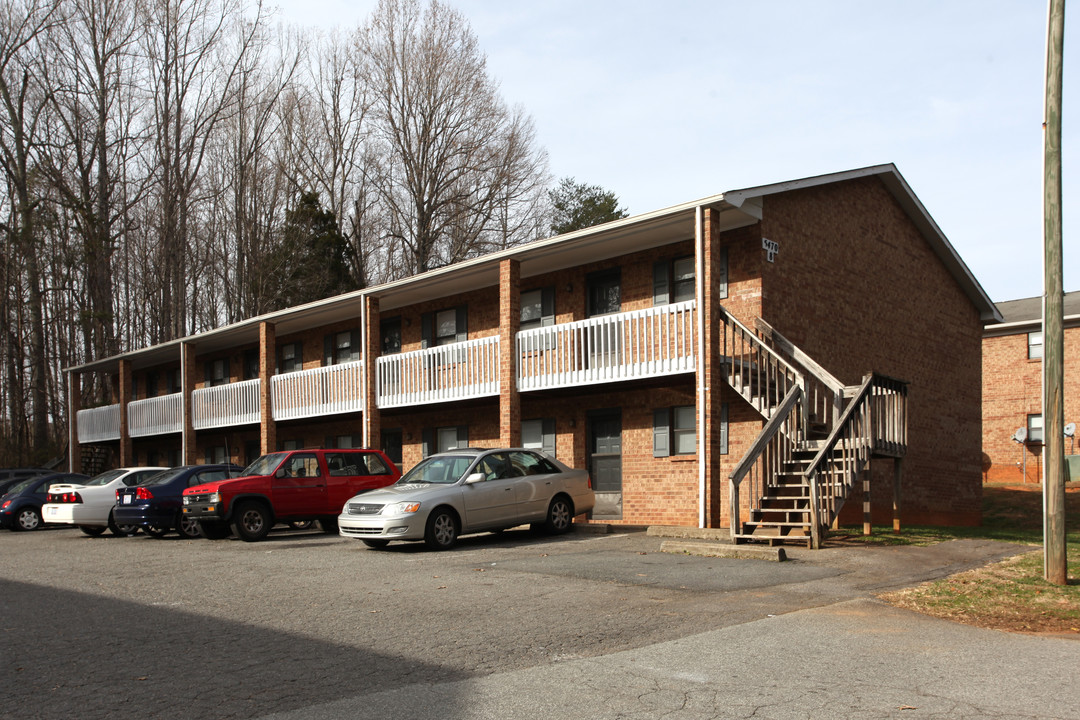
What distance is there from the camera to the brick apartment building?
1596cm

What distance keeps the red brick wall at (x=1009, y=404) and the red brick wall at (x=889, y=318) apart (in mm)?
13050

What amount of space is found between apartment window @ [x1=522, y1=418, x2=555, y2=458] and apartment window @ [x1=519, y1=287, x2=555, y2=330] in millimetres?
2213

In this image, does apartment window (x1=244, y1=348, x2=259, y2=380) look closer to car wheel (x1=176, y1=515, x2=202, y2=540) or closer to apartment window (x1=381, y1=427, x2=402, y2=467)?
apartment window (x1=381, y1=427, x2=402, y2=467)

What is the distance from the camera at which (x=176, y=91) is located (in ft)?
138

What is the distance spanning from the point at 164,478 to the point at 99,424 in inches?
731

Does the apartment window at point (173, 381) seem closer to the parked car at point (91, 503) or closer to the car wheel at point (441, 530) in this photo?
the parked car at point (91, 503)

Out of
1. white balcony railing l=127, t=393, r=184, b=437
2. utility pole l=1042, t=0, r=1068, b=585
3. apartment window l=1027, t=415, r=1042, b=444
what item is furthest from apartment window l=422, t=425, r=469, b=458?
apartment window l=1027, t=415, r=1042, b=444

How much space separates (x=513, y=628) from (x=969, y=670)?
139 inches

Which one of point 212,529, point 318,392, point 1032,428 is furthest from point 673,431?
point 1032,428

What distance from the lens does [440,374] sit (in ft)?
72.1

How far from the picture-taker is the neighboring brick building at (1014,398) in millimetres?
36844

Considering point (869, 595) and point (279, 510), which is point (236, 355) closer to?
point (279, 510)

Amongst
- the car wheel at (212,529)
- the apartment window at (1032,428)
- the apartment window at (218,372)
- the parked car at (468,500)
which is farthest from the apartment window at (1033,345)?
the car wheel at (212,529)

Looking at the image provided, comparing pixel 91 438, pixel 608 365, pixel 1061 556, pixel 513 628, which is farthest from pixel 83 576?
pixel 91 438
